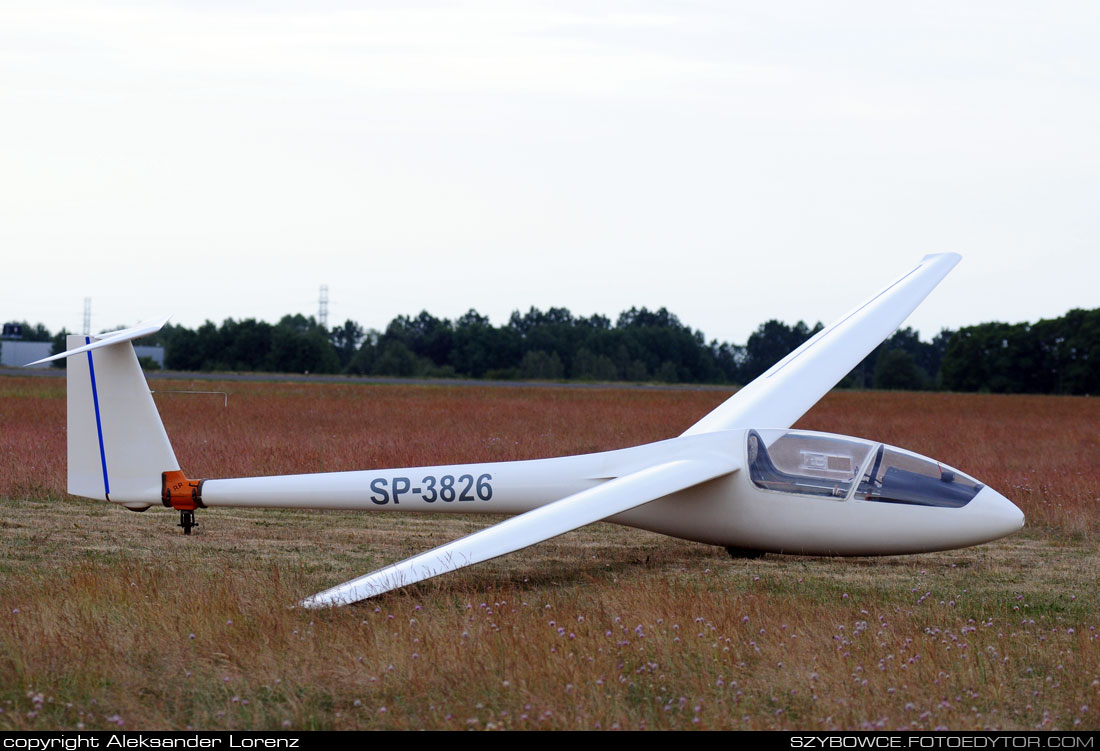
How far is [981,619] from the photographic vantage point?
7672 millimetres

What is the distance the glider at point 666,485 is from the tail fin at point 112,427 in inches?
0.4

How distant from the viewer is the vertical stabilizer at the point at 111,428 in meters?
10.0

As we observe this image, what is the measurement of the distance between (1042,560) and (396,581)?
711 cm

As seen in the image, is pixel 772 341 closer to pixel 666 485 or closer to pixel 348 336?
pixel 348 336

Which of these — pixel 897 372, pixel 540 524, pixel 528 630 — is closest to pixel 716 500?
pixel 540 524

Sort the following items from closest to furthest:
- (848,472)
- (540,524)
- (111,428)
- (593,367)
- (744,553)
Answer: (540,524) → (848,472) → (111,428) → (744,553) → (593,367)

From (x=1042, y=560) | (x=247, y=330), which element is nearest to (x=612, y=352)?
(x=247, y=330)

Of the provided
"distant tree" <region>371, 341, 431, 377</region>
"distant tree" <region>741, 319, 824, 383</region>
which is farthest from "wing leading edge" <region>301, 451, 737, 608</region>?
"distant tree" <region>741, 319, 824, 383</region>

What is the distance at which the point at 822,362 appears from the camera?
12.6m

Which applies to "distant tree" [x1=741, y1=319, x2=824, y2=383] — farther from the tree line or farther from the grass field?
the grass field

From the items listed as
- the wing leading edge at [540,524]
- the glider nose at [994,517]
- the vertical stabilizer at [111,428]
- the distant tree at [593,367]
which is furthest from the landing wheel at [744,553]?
the distant tree at [593,367]

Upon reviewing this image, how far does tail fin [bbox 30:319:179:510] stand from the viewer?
10.0 metres

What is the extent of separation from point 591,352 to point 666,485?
10156cm

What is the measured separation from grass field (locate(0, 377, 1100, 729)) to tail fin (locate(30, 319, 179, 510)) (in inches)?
27.0
